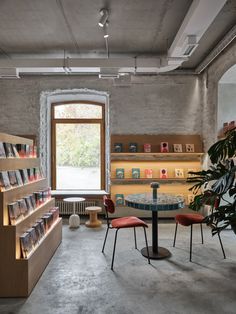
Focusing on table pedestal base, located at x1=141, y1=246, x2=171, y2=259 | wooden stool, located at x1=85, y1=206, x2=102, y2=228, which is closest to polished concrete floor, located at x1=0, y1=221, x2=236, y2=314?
table pedestal base, located at x1=141, y1=246, x2=171, y2=259

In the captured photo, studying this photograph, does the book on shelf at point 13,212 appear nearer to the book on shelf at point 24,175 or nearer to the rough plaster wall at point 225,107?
the book on shelf at point 24,175

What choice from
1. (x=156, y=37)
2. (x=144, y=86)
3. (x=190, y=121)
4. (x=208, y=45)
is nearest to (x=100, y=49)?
(x=156, y=37)

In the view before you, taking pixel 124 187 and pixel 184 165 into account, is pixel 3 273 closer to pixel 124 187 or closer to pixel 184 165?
pixel 124 187

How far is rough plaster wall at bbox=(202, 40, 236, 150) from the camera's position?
4953 mm

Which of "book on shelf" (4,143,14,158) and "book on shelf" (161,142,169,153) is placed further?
"book on shelf" (161,142,169,153)

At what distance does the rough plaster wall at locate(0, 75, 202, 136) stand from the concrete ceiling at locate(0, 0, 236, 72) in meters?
0.87

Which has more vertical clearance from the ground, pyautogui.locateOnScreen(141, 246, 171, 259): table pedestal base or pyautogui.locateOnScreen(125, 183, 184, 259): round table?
pyautogui.locateOnScreen(125, 183, 184, 259): round table

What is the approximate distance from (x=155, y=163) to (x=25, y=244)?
4.07 meters

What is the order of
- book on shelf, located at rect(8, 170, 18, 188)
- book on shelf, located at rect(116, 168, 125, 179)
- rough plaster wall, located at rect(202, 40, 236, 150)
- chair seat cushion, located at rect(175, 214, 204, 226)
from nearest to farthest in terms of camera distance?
book on shelf, located at rect(8, 170, 18, 188) → chair seat cushion, located at rect(175, 214, 204, 226) → rough plaster wall, located at rect(202, 40, 236, 150) → book on shelf, located at rect(116, 168, 125, 179)

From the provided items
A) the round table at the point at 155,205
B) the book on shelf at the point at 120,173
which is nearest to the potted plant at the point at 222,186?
the round table at the point at 155,205

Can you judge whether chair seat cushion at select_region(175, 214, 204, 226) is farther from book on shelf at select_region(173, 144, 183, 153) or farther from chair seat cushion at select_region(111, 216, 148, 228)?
book on shelf at select_region(173, 144, 183, 153)

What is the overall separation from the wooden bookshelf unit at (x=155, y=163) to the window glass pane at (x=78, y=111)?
99cm

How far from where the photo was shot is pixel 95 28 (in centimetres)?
437

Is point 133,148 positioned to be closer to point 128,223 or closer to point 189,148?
point 189,148
